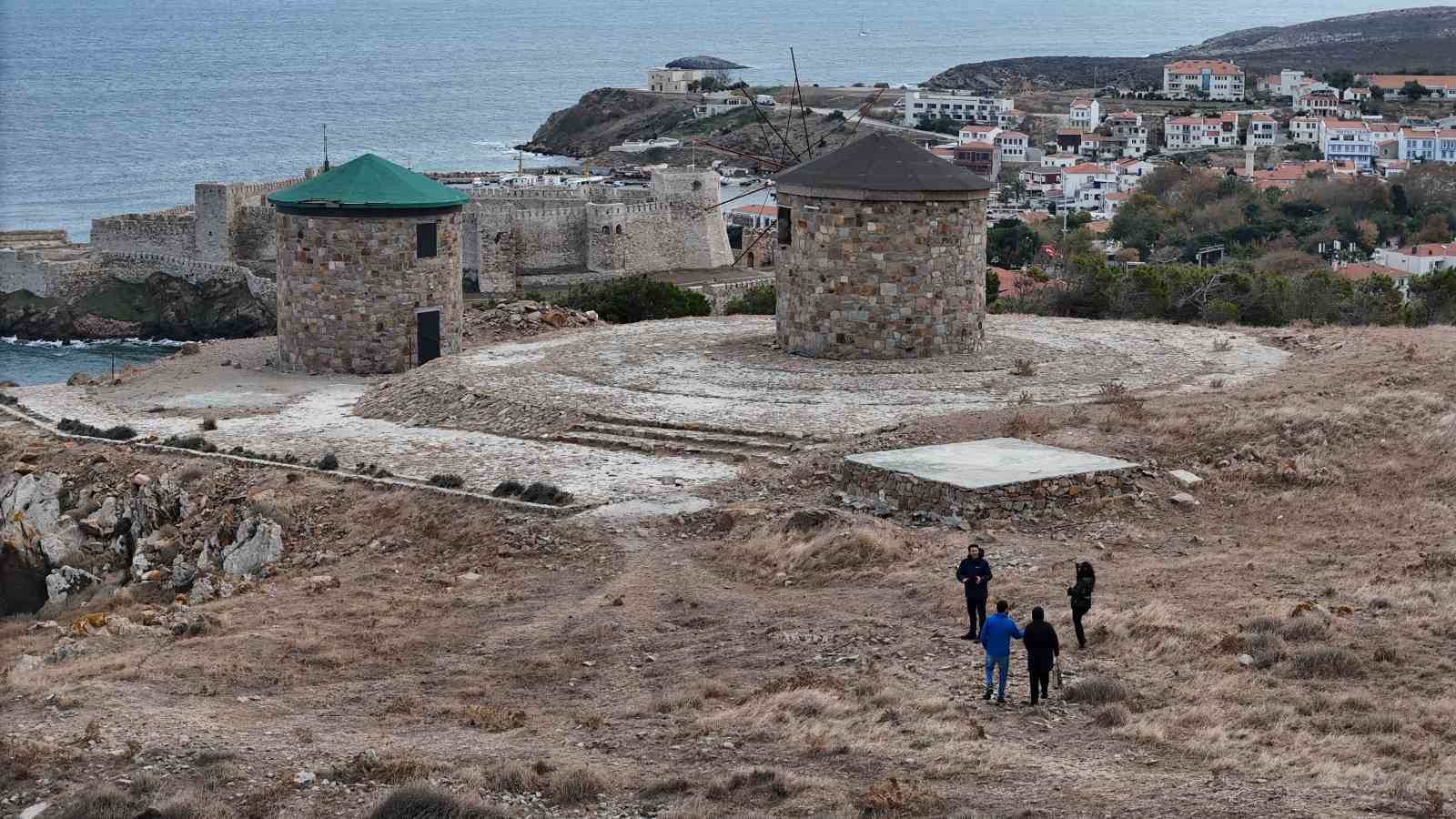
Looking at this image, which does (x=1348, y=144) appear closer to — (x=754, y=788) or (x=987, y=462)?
(x=987, y=462)

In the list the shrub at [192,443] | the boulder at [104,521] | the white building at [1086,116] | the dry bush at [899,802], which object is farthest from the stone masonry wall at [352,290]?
the white building at [1086,116]

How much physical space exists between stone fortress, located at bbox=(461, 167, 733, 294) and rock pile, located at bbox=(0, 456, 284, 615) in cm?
4979

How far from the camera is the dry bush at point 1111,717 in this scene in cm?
1113

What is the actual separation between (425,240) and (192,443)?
6.21m

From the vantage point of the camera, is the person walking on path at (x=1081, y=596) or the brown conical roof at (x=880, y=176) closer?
the person walking on path at (x=1081, y=596)

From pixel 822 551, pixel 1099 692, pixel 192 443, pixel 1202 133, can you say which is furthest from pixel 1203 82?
pixel 1099 692

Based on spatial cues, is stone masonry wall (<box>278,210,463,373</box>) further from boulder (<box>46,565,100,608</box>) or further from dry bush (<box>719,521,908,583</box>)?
dry bush (<box>719,521,908,583</box>)

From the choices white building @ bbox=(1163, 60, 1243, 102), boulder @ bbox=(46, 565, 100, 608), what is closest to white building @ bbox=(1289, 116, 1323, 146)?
white building @ bbox=(1163, 60, 1243, 102)

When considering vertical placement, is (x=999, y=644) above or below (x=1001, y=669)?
above

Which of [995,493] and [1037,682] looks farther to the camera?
[995,493]

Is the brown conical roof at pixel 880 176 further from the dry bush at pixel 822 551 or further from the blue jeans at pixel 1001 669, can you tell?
the blue jeans at pixel 1001 669

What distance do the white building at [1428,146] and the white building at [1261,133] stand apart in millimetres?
A: 10454

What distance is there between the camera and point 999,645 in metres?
11.6

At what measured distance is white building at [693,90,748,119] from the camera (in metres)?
153
